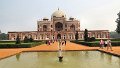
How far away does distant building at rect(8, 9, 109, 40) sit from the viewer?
291 feet

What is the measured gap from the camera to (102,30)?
8938 centimetres

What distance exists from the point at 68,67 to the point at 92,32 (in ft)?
254

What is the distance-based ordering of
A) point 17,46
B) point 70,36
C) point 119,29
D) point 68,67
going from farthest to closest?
point 70,36
point 119,29
point 17,46
point 68,67

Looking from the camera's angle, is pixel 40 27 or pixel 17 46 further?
pixel 40 27

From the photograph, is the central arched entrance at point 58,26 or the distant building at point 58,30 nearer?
the distant building at point 58,30

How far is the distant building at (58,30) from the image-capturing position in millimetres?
88750

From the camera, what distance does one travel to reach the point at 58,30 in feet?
306

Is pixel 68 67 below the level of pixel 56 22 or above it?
below

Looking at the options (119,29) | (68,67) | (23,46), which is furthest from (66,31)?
(68,67)

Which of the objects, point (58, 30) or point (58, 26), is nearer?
point (58, 30)

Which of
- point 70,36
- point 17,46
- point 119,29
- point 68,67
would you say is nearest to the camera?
point 68,67

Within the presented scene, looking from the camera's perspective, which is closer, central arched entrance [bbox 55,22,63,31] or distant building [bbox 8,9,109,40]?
distant building [bbox 8,9,109,40]

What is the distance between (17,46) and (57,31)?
192ft

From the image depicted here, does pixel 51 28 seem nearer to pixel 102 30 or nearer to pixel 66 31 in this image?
pixel 66 31
